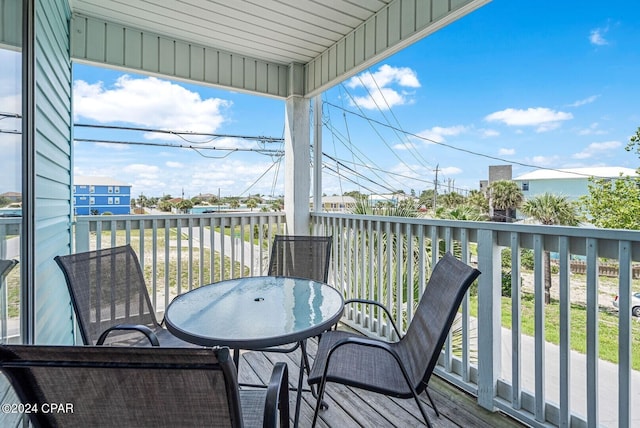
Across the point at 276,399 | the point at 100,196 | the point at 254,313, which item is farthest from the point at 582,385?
the point at 100,196

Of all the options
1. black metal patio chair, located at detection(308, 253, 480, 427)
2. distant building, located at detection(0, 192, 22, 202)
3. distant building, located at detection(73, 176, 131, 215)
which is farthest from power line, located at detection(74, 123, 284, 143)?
black metal patio chair, located at detection(308, 253, 480, 427)

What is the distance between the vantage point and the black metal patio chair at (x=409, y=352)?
1537 millimetres

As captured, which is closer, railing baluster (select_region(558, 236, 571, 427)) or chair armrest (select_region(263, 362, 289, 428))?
chair armrest (select_region(263, 362, 289, 428))

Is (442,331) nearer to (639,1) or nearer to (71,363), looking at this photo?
(71,363)

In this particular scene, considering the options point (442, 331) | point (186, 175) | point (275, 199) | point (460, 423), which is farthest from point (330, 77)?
point (460, 423)

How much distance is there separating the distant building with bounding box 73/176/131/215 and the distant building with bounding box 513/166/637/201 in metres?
3.39

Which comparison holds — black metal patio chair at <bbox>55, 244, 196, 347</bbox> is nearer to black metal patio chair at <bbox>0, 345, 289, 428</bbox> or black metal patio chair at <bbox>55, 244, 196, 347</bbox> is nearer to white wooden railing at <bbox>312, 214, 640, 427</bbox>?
black metal patio chair at <bbox>0, 345, 289, 428</bbox>

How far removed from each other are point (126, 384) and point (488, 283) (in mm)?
1975

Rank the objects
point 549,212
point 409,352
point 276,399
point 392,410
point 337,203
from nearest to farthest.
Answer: point 276,399
point 549,212
point 409,352
point 392,410
point 337,203

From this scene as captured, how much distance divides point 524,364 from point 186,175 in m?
3.78

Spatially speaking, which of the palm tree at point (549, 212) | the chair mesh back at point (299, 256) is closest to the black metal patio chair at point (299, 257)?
the chair mesh back at point (299, 256)

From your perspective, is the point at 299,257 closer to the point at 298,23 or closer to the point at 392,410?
the point at 392,410

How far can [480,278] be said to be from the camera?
2094 millimetres

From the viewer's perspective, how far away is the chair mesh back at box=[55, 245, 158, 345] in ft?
6.15
